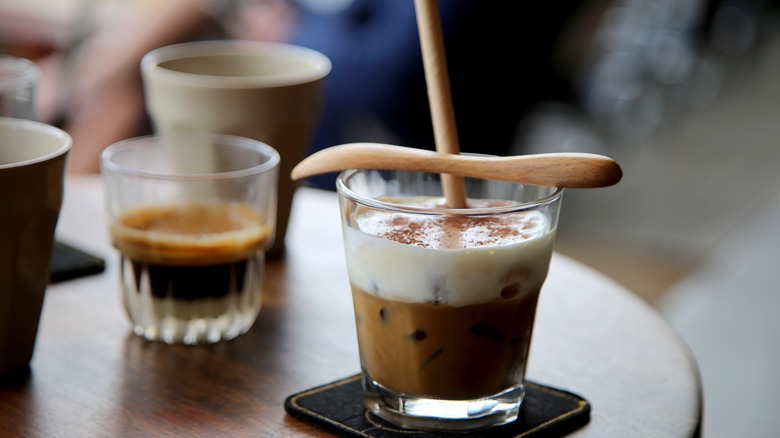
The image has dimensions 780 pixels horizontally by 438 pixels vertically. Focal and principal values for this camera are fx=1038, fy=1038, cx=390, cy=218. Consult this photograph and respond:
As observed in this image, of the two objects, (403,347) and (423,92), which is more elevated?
(403,347)

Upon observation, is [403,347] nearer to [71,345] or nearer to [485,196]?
[485,196]

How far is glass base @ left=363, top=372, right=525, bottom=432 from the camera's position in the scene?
71 cm

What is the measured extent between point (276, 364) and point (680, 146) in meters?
3.31

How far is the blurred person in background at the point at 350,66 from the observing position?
2400 millimetres

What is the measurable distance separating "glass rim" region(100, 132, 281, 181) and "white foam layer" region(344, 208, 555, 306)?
0.71 feet

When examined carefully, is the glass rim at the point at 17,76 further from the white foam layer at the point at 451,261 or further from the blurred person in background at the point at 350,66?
the blurred person in background at the point at 350,66

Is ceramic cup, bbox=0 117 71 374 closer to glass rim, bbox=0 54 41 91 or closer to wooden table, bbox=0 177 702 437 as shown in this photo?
wooden table, bbox=0 177 702 437

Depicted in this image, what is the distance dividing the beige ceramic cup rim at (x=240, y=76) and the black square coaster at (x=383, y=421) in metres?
0.37

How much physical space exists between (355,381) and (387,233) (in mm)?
155

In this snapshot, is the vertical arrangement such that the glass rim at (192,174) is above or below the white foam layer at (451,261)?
below

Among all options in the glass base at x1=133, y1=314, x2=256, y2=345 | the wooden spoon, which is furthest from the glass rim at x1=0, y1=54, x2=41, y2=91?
the wooden spoon

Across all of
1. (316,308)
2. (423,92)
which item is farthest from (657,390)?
(423,92)

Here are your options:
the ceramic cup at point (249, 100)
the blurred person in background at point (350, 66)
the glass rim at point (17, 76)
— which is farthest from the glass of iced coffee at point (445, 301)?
the blurred person in background at point (350, 66)

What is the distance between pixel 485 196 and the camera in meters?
0.77
